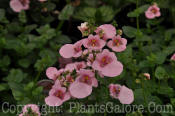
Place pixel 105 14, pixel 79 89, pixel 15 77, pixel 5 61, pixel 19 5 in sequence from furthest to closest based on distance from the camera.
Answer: pixel 105 14, pixel 19 5, pixel 5 61, pixel 15 77, pixel 79 89

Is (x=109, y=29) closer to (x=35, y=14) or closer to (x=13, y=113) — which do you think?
(x=13, y=113)

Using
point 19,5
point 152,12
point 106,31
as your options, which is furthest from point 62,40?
point 106,31

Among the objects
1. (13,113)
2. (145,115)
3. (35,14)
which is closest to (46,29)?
(35,14)

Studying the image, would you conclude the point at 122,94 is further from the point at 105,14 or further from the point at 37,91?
the point at 105,14

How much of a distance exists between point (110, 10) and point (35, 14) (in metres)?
0.54

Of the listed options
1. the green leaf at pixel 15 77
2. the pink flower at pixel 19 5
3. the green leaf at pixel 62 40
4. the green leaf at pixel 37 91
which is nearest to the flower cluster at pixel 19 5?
the pink flower at pixel 19 5

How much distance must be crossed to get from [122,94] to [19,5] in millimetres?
1232

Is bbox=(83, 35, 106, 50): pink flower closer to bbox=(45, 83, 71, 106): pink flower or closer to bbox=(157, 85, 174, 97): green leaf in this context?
bbox=(45, 83, 71, 106): pink flower

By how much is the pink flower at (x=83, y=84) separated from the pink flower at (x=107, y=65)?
0.04 m

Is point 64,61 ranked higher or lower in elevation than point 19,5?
lower

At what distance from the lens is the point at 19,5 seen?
1.98 metres

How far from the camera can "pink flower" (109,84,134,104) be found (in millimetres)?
978
